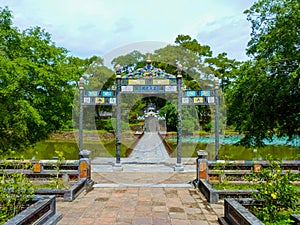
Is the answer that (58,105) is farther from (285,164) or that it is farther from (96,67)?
(96,67)

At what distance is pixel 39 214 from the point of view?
4.04m

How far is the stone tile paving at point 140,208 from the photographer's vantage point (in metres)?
4.51

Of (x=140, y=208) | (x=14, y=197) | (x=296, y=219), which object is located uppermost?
(x=14, y=197)

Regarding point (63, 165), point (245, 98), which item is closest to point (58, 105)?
point (63, 165)

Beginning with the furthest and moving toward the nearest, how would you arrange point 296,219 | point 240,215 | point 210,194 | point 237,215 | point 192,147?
point 192,147 < point 210,194 < point 237,215 < point 240,215 < point 296,219

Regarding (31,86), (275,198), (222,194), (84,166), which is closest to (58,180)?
(84,166)

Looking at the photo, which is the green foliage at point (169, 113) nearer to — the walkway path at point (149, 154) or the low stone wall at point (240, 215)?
the walkway path at point (149, 154)

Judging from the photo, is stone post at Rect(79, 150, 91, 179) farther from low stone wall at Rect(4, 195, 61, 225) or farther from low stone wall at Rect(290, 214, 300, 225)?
low stone wall at Rect(290, 214, 300, 225)

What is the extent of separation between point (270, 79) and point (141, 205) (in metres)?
7.11

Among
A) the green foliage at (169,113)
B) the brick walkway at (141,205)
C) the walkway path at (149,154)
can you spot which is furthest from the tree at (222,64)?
the brick walkway at (141,205)

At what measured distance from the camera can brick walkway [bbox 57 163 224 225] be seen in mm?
4547

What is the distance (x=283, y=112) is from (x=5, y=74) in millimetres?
9366

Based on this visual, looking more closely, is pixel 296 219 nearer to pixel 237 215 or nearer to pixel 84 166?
pixel 237 215

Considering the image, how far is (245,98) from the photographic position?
1130 cm
